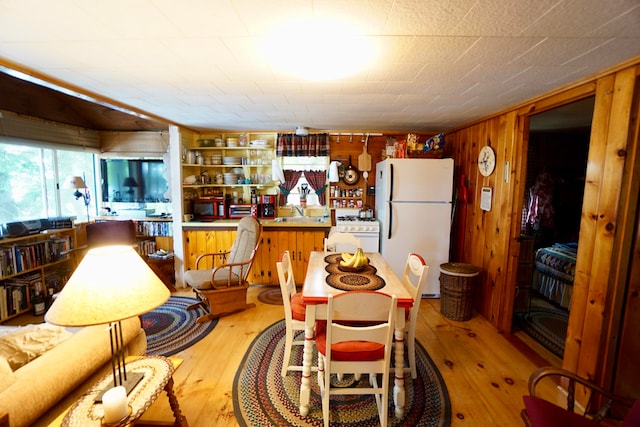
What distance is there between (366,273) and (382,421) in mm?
983

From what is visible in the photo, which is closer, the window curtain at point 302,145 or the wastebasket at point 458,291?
the wastebasket at point 458,291

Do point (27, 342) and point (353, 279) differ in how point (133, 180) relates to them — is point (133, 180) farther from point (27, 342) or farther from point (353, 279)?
point (353, 279)

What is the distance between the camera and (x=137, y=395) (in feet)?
4.03

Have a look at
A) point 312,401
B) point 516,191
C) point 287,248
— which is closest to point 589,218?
point 516,191

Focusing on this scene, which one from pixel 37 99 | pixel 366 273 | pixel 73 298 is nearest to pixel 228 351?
pixel 366 273

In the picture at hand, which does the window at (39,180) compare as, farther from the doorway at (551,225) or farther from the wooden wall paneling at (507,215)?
the doorway at (551,225)

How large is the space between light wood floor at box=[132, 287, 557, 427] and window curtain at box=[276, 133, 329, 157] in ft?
7.42

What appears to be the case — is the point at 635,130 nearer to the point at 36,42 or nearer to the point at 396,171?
the point at 396,171

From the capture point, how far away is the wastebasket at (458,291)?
3094 mm

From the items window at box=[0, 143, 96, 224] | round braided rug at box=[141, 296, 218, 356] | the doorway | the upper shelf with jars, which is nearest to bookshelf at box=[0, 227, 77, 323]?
window at box=[0, 143, 96, 224]

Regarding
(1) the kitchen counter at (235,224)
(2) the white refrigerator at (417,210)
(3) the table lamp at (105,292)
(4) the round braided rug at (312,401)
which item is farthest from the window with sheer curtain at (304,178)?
(3) the table lamp at (105,292)

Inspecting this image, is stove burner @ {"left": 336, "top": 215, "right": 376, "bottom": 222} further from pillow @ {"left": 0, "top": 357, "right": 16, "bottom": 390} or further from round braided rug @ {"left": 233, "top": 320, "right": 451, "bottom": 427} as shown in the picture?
pillow @ {"left": 0, "top": 357, "right": 16, "bottom": 390}

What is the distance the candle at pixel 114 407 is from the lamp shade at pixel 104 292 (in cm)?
31

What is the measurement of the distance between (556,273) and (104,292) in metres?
4.41
